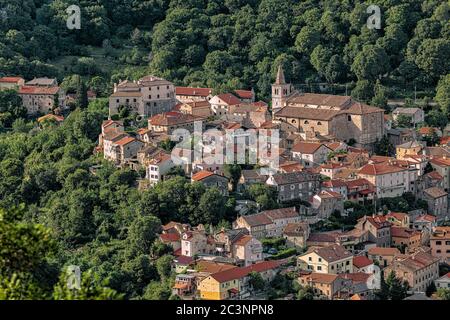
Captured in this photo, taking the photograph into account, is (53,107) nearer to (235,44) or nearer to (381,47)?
(235,44)

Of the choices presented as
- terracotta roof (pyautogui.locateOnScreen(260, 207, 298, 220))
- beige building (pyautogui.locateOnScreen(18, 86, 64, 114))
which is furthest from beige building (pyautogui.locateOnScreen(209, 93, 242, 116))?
terracotta roof (pyautogui.locateOnScreen(260, 207, 298, 220))

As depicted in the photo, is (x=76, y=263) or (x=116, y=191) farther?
(x=116, y=191)

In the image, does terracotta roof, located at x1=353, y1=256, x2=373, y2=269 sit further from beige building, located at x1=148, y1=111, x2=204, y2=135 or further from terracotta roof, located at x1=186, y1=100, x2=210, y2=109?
terracotta roof, located at x1=186, y1=100, x2=210, y2=109

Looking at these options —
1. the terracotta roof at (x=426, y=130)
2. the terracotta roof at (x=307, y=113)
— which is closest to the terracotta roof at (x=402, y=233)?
the terracotta roof at (x=307, y=113)

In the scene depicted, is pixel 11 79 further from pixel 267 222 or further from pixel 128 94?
pixel 267 222

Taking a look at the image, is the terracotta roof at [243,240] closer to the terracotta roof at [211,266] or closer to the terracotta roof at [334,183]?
the terracotta roof at [211,266]
